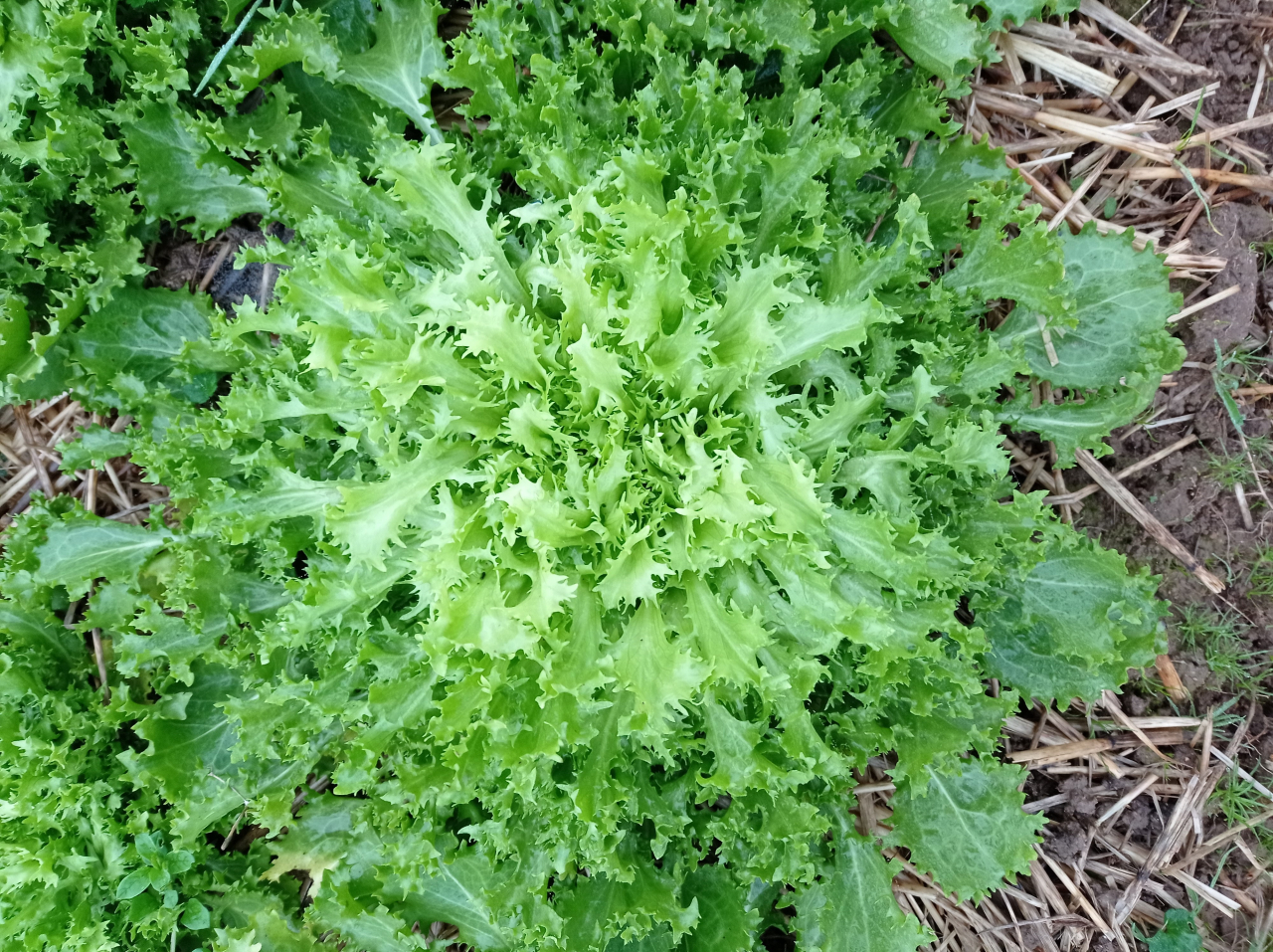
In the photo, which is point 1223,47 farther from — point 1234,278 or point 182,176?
A: point 182,176

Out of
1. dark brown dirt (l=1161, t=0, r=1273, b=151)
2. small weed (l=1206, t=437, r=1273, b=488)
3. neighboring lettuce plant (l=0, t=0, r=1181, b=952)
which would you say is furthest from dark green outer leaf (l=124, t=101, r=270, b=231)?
small weed (l=1206, t=437, r=1273, b=488)

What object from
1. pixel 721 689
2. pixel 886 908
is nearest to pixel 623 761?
pixel 721 689

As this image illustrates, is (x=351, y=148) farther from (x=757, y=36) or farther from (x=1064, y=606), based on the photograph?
(x=1064, y=606)

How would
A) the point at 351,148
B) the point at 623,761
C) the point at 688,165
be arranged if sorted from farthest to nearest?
1. the point at 351,148
2. the point at 623,761
3. the point at 688,165

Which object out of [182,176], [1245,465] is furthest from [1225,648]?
[182,176]

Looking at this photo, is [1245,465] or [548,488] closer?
[548,488]

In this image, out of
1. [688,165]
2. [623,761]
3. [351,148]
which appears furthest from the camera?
[351,148]

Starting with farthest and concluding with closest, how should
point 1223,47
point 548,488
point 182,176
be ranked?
point 1223,47 < point 182,176 < point 548,488
